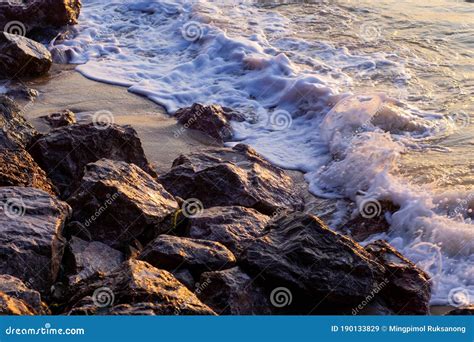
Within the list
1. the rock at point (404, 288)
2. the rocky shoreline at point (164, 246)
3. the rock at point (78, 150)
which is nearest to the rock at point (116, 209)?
the rocky shoreline at point (164, 246)

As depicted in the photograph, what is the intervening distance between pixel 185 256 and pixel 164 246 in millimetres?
146

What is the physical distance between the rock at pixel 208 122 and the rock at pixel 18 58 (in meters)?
2.35

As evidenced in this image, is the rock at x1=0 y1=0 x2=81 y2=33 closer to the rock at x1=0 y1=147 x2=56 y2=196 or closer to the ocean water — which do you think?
the ocean water

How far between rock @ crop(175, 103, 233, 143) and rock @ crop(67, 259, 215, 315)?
3831mm

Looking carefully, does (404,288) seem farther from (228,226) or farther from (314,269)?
(228,226)

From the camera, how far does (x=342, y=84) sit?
29.9 ft

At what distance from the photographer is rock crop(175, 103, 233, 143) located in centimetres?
772

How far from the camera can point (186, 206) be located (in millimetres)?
5664

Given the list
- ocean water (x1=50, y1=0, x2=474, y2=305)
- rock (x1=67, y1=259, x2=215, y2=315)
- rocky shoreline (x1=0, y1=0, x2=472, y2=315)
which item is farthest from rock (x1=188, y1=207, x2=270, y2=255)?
ocean water (x1=50, y1=0, x2=474, y2=305)

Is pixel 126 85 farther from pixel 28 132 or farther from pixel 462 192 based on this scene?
pixel 462 192

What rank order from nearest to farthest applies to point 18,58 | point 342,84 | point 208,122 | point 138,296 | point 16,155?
1. point 138,296
2. point 16,155
3. point 208,122
4. point 18,58
5. point 342,84

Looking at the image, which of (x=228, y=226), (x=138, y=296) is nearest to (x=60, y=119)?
(x=228, y=226)

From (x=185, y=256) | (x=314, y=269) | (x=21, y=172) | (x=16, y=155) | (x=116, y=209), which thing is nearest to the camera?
(x=314, y=269)

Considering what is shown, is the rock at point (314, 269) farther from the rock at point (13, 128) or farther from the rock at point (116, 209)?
the rock at point (13, 128)
